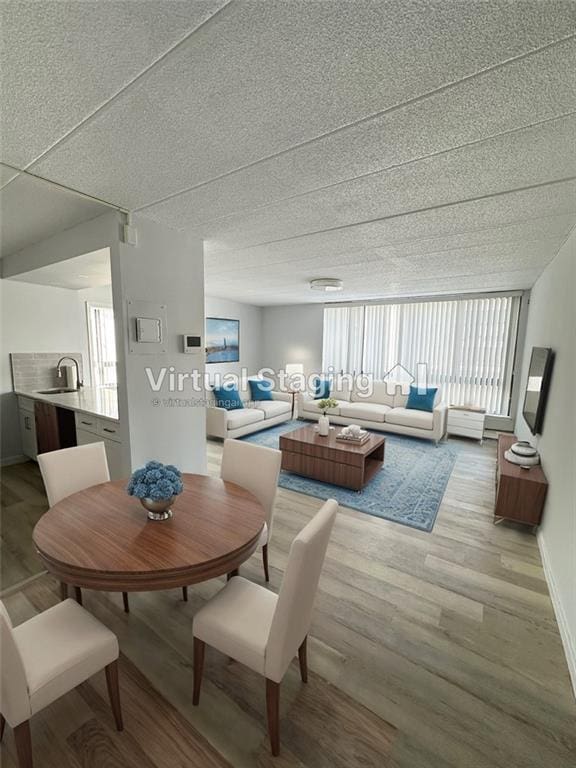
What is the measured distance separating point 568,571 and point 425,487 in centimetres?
175

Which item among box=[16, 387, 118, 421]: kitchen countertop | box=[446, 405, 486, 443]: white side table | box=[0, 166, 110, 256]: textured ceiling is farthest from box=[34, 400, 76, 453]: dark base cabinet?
box=[446, 405, 486, 443]: white side table

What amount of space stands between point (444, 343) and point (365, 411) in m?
1.89

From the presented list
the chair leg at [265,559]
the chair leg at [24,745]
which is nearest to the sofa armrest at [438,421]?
the chair leg at [265,559]

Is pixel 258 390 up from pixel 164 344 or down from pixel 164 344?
down

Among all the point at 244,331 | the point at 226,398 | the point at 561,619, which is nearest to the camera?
the point at 561,619

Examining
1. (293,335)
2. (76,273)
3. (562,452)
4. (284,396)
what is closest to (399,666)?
(562,452)

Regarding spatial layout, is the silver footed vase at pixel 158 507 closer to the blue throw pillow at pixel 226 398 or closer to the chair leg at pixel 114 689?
the chair leg at pixel 114 689

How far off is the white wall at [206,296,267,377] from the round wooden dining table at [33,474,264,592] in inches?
188

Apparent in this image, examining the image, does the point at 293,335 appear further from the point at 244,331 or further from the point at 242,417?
the point at 242,417

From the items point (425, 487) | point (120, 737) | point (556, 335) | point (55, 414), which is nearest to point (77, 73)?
point (120, 737)

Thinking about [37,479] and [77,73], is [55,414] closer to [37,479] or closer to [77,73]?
[37,479]

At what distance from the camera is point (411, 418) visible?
16.9ft

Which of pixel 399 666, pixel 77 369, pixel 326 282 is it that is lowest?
pixel 399 666

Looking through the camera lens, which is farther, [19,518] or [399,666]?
[19,518]
